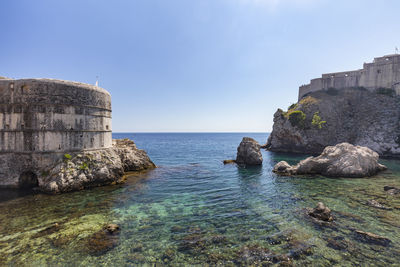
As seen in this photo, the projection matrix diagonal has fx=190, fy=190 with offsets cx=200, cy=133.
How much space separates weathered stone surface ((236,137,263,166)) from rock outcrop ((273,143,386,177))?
6434 mm

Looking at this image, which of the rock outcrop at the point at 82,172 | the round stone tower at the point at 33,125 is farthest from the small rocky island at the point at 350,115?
the round stone tower at the point at 33,125

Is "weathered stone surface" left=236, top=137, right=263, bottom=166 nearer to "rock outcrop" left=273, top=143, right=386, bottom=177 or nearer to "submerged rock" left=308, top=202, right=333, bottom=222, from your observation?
"rock outcrop" left=273, top=143, right=386, bottom=177

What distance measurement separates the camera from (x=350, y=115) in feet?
150

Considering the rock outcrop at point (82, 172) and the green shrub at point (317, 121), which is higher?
the green shrub at point (317, 121)

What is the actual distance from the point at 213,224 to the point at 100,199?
28.7 feet

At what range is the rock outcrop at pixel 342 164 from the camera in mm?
20516

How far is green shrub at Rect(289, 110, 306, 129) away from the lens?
4490 centimetres

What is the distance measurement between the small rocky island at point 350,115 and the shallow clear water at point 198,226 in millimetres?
29431

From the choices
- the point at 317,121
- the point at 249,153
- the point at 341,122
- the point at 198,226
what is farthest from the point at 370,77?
the point at 198,226

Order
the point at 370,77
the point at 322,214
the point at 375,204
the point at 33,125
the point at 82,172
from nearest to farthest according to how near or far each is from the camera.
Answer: the point at 322,214 < the point at 375,204 < the point at 33,125 < the point at 82,172 < the point at 370,77

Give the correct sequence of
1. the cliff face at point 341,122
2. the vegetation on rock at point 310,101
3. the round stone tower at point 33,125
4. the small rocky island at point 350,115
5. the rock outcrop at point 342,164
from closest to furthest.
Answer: the round stone tower at point 33,125 < the rock outcrop at point 342,164 < the cliff face at point 341,122 < the small rocky island at point 350,115 < the vegetation on rock at point 310,101

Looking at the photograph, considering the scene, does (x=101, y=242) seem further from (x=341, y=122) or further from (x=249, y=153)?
(x=341, y=122)

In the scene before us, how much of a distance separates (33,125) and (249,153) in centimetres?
2619

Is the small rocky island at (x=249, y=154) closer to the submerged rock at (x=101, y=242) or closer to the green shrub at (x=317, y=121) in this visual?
the green shrub at (x=317, y=121)
